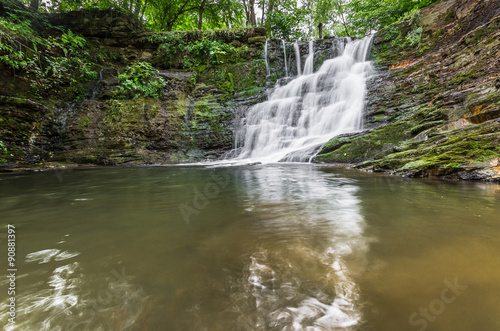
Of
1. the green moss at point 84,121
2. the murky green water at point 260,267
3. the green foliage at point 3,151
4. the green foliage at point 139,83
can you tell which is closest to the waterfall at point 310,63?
the green foliage at point 139,83

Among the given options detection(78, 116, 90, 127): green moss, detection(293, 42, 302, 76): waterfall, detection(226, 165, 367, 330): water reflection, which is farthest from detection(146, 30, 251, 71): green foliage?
detection(226, 165, 367, 330): water reflection

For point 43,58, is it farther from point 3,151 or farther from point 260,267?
point 260,267

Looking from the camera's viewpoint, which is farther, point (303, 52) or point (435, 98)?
point (303, 52)

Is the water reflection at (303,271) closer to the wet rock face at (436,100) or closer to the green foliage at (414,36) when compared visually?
the wet rock face at (436,100)

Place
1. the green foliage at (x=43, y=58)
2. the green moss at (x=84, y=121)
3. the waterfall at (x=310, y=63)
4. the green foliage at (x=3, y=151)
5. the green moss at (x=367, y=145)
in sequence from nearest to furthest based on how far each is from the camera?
the green moss at (x=367, y=145) < the green foliage at (x=3, y=151) < the green foliage at (x=43, y=58) < the green moss at (x=84, y=121) < the waterfall at (x=310, y=63)

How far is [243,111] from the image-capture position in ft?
38.6

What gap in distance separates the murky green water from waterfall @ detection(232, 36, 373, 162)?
20.2 ft

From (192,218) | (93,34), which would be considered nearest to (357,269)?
(192,218)

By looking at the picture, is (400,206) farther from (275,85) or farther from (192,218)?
(275,85)

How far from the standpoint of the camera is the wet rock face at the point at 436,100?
13.5 ft

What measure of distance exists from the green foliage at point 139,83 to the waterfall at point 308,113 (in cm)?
483

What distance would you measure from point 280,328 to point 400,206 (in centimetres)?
211

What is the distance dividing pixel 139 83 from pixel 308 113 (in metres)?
8.46

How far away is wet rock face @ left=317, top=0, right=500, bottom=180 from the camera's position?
162 inches
